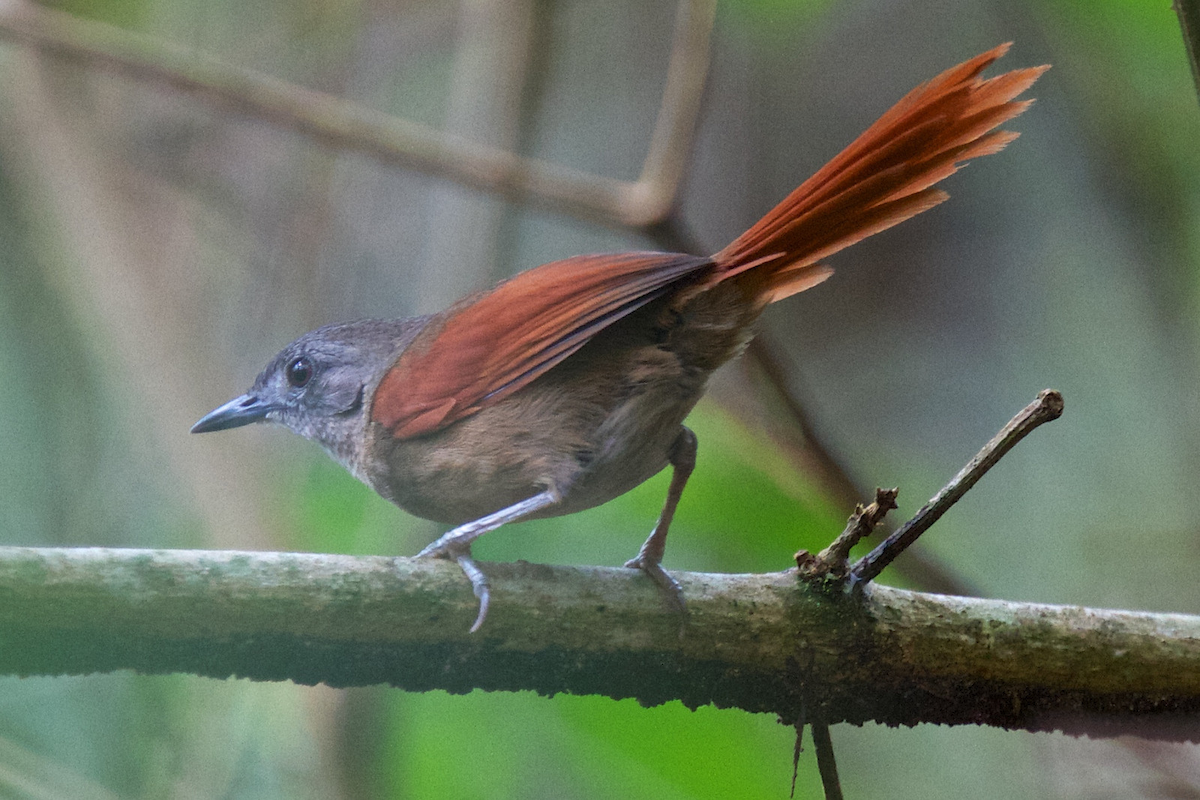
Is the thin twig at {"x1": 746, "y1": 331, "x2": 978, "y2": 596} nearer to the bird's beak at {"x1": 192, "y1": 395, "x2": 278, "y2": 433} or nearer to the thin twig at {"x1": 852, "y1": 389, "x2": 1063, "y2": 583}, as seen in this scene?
the thin twig at {"x1": 852, "y1": 389, "x2": 1063, "y2": 583}

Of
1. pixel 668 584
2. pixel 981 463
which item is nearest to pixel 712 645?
pixel 668 584

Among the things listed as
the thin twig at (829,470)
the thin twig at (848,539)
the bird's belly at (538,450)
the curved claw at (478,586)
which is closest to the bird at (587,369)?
the bird's belly at (538,450)

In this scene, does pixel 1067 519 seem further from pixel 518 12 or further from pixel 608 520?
pixel 518 12

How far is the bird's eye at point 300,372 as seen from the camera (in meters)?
2.16

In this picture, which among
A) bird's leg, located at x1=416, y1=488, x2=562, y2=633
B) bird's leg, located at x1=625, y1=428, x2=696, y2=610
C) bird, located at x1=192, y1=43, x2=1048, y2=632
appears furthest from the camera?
bird, located at x1=192, y1=43, x2=1048, y2=632

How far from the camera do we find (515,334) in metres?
1.87

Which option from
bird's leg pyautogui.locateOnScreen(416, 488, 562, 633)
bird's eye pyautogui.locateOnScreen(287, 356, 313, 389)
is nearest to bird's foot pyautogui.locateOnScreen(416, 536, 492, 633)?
bird's leg pyautogui.locateOnScreen(416, 488, 562, 633)

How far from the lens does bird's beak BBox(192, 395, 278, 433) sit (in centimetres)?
214

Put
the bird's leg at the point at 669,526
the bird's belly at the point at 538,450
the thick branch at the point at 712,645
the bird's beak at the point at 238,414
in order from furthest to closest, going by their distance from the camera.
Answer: the bird's beak at the point at 238,414 → the bird's belly at the point at 538,450 → the bird's leg at the point at 669,526 → the thick branch at the point at 712,645

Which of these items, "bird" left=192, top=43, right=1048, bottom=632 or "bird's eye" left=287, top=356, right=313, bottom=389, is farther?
"bird's eye" left=287, top=356, right=313, bottom=389

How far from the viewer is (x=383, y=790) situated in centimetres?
247

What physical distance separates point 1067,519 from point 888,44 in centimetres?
192

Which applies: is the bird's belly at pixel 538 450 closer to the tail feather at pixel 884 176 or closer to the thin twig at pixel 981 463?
the tail feather at pixel 884 176

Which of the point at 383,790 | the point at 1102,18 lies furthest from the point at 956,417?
the point at 383,790
